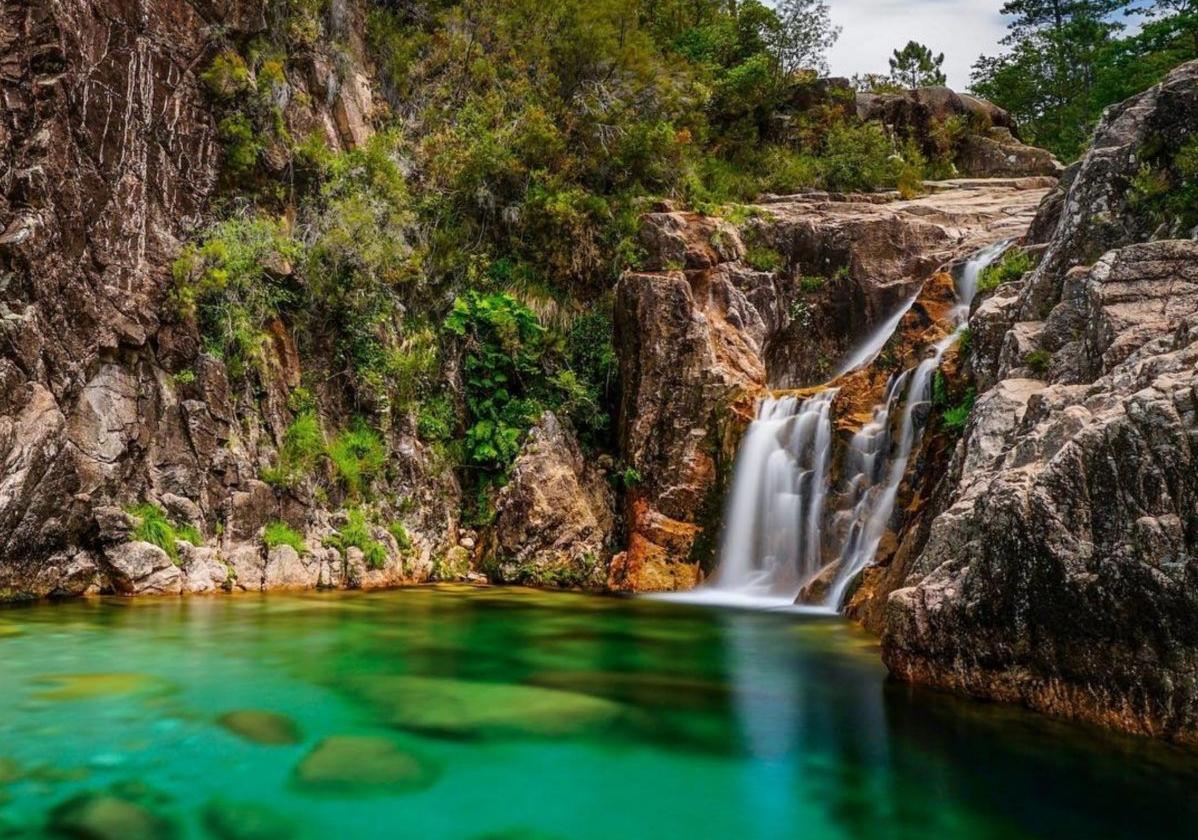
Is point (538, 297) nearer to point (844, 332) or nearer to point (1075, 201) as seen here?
point (844, 332)

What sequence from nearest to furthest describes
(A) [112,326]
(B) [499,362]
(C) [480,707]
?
1. (C) [480,707]
2. (A) [112,326]
3. (B) [499,362]

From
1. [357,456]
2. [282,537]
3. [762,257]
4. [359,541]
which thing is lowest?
[359,541]

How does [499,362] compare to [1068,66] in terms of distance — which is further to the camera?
[1068,66]

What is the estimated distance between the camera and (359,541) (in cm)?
1331

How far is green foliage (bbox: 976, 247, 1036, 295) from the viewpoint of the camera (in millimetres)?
11062

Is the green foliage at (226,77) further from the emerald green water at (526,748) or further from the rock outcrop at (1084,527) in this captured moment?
the rock outcrop at (1084,527)

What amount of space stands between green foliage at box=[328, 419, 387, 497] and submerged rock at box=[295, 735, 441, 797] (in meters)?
9.12

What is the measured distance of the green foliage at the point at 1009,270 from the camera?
1106cm

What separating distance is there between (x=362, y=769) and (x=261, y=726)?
123 centimetres

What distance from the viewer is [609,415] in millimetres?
16609

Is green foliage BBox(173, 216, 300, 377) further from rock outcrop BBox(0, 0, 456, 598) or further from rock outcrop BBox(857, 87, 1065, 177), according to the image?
rock outcrop BBox(857, 87, 1065, 177)

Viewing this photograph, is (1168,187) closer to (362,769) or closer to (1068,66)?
(362,769)

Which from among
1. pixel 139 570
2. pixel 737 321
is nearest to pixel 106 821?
pixel 139 570

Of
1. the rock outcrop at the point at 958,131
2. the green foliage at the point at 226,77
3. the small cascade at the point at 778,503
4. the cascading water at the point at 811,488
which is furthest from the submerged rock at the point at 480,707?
the rock outcrop at the point at 958,131
